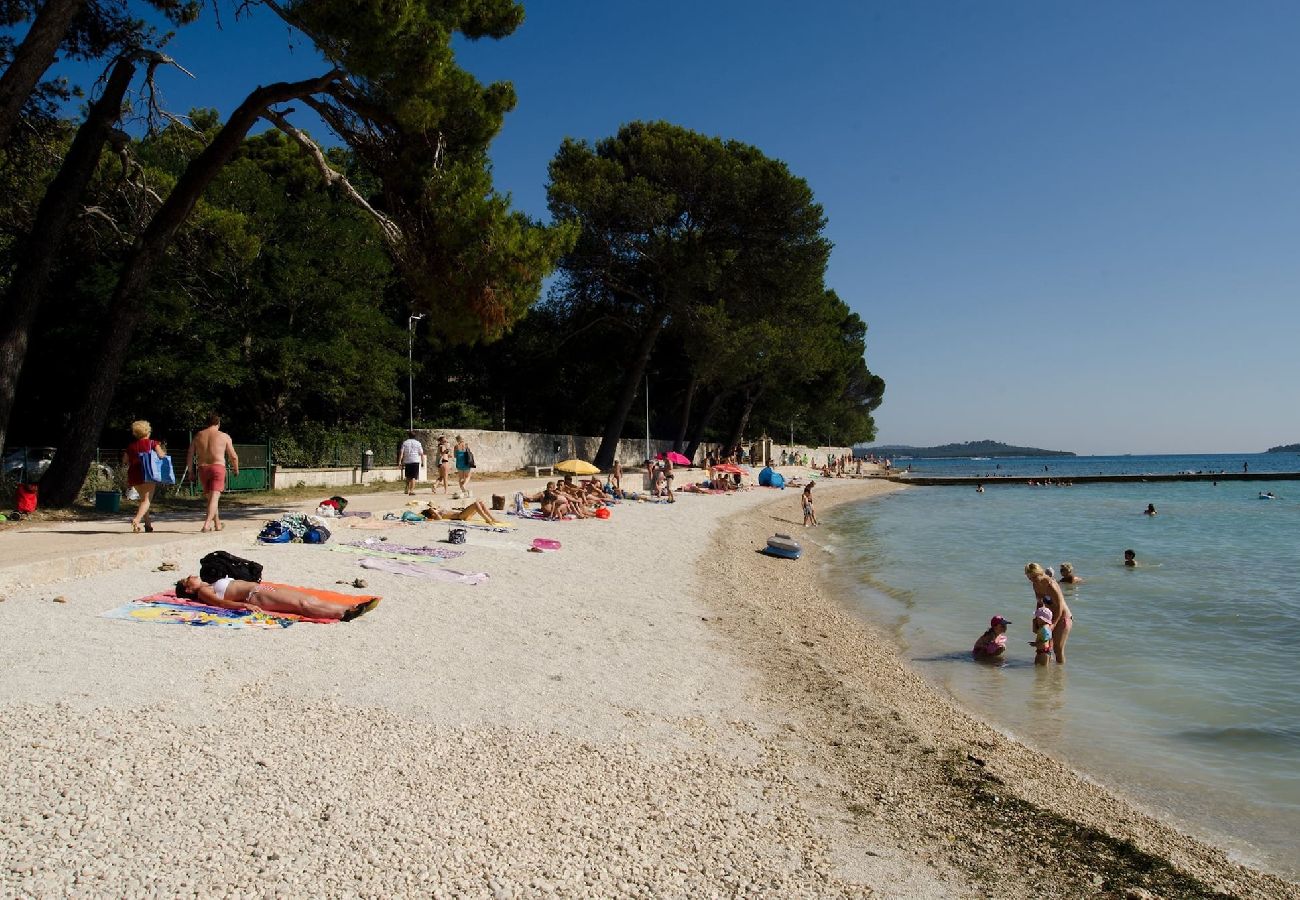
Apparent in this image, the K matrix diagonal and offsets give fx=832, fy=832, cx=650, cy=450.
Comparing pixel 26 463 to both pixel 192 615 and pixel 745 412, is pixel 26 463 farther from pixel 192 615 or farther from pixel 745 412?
pixel 745 412

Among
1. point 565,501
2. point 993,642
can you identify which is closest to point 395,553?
point 565,501

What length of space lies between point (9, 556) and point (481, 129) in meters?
8.96

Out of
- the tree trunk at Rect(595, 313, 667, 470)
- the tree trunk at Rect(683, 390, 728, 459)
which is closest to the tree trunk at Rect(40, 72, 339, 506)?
the tree trunk at Rect(595, 313, 667, 470)

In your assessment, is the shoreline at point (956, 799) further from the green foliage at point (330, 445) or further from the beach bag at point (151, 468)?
the green foliage at point (330, 445)

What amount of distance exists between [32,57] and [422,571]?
9.13 metres

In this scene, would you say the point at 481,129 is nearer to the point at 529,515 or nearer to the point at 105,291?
the point at 529,515

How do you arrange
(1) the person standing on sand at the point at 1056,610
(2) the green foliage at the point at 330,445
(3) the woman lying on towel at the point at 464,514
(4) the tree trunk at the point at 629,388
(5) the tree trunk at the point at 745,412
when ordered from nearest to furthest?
1. (1) the person standing on sand at the point at 1056,610
2. (3) the woman lying on towel at the point at 464,514
3. (2) the green foliage at the point at 330,445
4. (4) the tree trunk at the point at 629,388
5. (5) the tree trunk at the point at 745,412

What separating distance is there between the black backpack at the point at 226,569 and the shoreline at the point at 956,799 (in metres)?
4.66

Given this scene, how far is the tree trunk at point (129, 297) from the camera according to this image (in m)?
13.0

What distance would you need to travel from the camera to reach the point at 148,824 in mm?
3314

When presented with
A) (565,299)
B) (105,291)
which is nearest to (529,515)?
(105,291)

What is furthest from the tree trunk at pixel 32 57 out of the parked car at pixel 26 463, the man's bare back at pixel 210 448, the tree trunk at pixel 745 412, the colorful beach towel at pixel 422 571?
the tree trunk at pixel 745 412

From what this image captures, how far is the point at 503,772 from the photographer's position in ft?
13.6

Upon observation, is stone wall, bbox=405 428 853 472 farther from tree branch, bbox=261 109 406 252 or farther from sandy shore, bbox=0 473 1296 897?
sandy shore, bbox=0 473 1296 897
